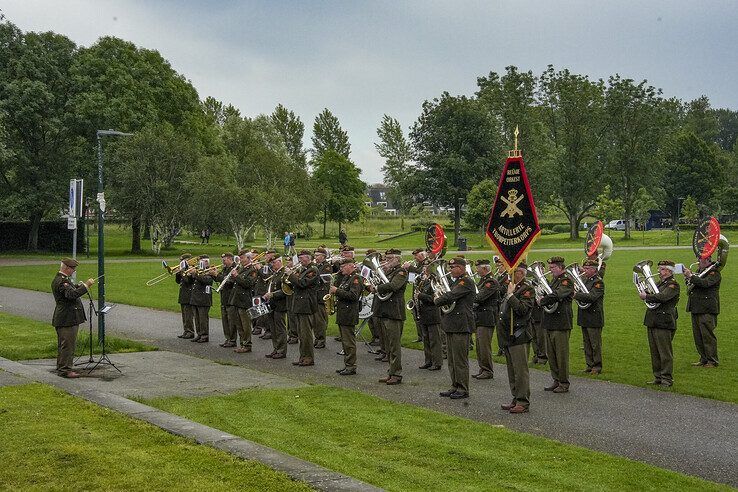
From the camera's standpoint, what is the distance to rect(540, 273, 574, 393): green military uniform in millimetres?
12938

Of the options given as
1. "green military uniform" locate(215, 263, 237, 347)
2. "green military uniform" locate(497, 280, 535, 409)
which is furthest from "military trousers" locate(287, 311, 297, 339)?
"green military uniform" locate(497, 280, 535, 409)

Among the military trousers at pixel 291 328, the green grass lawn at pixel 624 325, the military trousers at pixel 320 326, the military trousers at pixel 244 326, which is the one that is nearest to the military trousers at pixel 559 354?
the green grass lawn at pixel 624 325

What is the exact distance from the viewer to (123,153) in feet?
169

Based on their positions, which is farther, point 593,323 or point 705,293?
point 705,293

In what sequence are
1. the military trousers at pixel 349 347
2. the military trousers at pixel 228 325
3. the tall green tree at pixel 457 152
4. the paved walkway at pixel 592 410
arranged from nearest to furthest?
the paved walkway at pixel 592 410 → the military trousers at pixel 349 347 → the military trousers at pixel 228 325 → the tall green tree at pixel 457 152

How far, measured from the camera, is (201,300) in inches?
739

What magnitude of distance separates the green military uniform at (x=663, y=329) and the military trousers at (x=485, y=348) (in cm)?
273

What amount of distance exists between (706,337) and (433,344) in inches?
203

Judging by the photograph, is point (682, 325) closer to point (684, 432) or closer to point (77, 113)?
point (684, 432)

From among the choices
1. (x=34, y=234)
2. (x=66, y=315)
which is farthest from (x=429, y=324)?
(x=34, y=234)

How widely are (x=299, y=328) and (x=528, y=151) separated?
70.1 metres

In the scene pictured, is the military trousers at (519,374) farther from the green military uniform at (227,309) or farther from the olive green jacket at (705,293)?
the green military uniform at (227,309)

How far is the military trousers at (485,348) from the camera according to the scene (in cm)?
1409

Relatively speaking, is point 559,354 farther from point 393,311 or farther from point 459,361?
point 393,311
